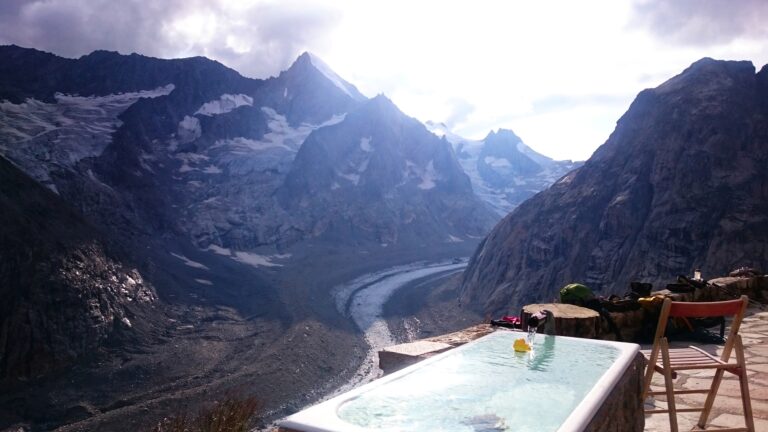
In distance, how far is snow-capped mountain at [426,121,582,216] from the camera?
502ft

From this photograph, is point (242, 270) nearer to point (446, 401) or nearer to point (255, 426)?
point (255, 426)

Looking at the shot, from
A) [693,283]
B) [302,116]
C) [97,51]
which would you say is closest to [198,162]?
[302,116]

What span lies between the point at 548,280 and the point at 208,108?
77430 mm

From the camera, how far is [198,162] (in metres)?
85.3

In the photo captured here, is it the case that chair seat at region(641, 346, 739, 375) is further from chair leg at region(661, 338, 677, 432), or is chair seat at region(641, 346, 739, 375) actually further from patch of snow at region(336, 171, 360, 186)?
patch of snow at region(336, 171, 360, 186)

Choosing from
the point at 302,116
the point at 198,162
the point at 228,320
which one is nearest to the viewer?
the point at 228,320

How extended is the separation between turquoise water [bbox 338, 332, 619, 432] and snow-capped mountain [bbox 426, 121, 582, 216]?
142261 mm

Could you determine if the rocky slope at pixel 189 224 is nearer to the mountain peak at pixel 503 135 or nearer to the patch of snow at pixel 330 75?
the patch of snow at pixel 330 75

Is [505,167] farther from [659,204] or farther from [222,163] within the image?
[659,204]

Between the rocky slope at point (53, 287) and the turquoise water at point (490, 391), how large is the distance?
34.5 metres

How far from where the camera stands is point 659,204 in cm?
3925

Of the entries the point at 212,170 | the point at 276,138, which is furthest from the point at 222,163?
the point at 276,138

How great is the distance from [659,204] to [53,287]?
46.1 m

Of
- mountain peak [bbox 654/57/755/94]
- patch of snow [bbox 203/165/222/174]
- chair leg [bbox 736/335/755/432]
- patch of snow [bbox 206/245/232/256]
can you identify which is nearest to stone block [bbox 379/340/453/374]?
chair leg [bbox 736/335/755/432]
